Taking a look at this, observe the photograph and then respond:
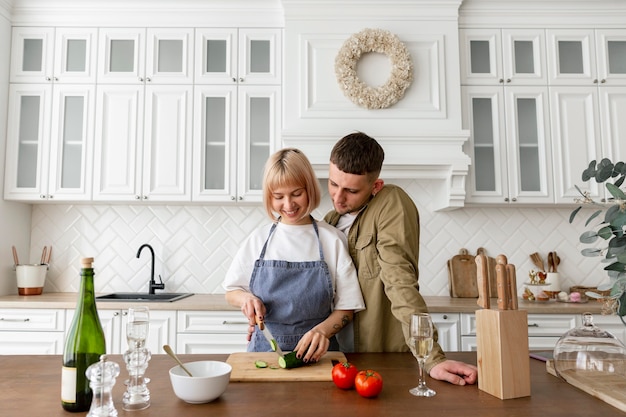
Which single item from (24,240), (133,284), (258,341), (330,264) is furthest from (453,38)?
(24,240)

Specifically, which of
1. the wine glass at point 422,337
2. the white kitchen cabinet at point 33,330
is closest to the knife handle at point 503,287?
the wine glass at point 422,337

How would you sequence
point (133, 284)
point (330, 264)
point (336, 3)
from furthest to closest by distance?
point (133, 284)
point (336, 3)
point (330, 264)

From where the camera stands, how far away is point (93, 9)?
3066mm

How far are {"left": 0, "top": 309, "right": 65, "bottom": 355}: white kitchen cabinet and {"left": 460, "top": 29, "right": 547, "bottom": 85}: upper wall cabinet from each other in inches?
119

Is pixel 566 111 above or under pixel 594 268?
above

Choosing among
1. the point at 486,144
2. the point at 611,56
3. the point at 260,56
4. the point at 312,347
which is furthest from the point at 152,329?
the point at 611,56

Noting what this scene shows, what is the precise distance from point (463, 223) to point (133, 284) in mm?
2423

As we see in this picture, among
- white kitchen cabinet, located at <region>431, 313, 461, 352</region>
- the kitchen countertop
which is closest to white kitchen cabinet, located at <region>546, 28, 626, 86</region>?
the kitchen countertop

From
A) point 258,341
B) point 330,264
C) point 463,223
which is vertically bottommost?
point 258,341

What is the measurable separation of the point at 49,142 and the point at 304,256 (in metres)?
2.40

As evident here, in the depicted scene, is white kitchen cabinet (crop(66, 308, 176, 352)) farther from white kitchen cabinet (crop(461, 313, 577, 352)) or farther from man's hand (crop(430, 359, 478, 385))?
man's hand (crop(430, 359, 478, 385))

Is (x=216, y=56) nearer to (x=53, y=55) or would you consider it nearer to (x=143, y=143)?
(x=143, y=143)

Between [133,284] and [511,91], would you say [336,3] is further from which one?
[133,284]

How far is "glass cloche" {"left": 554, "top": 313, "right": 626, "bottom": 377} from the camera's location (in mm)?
1115
